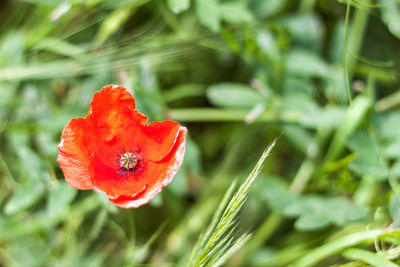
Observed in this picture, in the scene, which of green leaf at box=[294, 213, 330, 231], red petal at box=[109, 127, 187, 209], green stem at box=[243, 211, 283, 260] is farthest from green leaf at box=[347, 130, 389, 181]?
red petal at box=[109, 127, 187, 209]

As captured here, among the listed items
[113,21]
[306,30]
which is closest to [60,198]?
[113,21]

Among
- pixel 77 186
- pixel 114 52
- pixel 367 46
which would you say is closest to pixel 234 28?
pixel 114 52

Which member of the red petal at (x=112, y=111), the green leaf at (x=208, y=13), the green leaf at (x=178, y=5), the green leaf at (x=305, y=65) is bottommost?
the red petal at (x=112, y=111)

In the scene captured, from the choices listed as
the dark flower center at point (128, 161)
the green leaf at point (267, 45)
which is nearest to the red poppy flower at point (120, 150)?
the dark flower center at point (128, 161)

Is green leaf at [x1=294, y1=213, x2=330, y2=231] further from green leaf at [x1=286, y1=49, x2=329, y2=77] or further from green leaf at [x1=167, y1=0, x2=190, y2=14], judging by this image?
green leaf at [x1=167, y1=0, x2=190, y2=14]

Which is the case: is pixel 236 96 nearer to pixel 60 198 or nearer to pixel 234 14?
pixel 234 14

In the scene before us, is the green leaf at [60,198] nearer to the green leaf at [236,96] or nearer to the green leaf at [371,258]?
the green leaf at [236,96]

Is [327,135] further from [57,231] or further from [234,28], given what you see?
[57,231]
